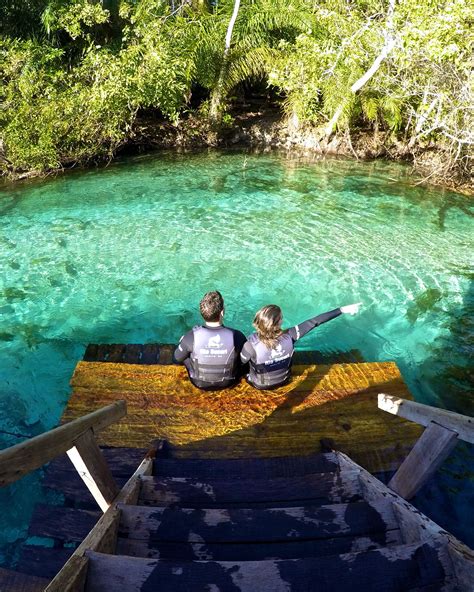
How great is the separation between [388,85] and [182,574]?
54.0 ft

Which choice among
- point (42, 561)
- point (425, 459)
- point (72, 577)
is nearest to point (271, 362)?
point (425, 459)

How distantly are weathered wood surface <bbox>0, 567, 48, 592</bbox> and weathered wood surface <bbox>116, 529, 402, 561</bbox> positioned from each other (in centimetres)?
40

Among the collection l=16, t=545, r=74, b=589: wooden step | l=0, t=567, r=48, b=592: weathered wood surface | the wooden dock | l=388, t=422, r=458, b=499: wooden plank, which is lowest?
the wooden dock

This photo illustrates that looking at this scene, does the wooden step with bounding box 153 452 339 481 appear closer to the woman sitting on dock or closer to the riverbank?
the woman sitting on dock

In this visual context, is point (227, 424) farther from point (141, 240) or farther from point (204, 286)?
point (141, 240)

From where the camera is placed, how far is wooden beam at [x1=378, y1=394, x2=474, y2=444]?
2.30 m

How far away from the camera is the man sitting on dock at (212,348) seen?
4.42 metres

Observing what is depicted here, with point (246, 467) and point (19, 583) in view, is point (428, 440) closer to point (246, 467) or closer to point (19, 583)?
point (246, 467)

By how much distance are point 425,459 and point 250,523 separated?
1.15 meters

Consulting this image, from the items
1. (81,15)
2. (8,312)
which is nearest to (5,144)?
(81,15)

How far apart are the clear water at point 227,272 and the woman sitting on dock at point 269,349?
1.83 metres

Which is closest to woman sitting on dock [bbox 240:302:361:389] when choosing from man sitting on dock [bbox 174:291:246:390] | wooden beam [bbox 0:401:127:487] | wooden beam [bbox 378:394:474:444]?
man sitting on dock [bbox 174:291:246:390]

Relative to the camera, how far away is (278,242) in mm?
10156

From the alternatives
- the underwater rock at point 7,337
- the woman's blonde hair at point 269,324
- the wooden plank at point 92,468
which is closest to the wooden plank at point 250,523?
the wooden plank at point 92,468
